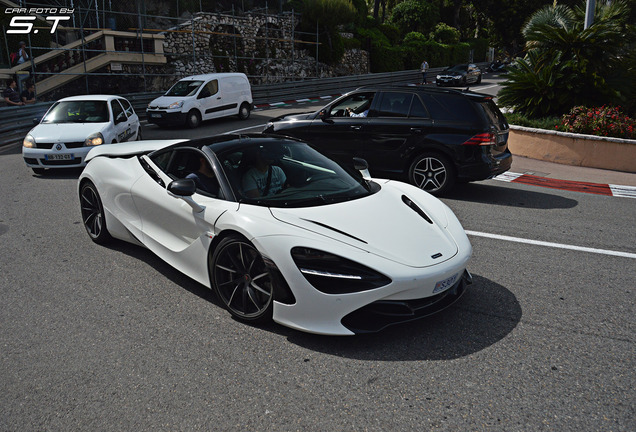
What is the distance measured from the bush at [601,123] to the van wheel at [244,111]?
11758 millimetres

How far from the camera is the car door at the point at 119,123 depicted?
11.9 meters

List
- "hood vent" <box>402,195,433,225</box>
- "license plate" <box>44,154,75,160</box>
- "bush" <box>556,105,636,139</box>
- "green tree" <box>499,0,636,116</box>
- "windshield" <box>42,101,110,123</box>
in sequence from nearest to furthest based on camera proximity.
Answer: "hood vent" <box>402,195,433,225</box>
"license plate" <box>44,154,75,160</box>
"windshield" <box>42,101,110,123</box>
"bush" <box>556,105,636,139</box>
"green tree" <box>499,0,636,116</box>

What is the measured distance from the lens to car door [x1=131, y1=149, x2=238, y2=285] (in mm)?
4496

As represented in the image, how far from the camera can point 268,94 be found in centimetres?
2658

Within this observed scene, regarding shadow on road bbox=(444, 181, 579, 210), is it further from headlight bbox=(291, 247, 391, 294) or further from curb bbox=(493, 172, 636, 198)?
headlight bbox=(291, 247, 391, 294)

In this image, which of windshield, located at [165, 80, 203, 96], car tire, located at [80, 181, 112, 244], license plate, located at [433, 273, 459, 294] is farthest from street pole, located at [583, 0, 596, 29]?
car tire, located at [80, 181, 112, 244]

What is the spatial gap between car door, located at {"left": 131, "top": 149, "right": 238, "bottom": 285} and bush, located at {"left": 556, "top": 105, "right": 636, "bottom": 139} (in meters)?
10.6

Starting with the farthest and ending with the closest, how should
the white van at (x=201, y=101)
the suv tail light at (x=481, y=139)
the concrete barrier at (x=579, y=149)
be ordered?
the white van at (x=201, y=101) → the concrete barrier at (x=579, y=149) → the suv tail light at (x=481, y=139)

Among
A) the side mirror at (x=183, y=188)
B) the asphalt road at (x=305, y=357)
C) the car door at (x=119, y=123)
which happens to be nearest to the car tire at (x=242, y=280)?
the asphalt road at (x=305, y=357)

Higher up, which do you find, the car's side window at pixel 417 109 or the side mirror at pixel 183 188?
the car's side window at pixel 417 109

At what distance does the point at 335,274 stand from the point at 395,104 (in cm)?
597

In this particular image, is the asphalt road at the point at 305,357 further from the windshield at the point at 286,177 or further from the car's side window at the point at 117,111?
the car's side window at the point at 117,111

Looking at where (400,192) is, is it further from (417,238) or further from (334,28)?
(334,28)

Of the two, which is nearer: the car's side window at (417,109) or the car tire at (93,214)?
the car tire at (93,214)
